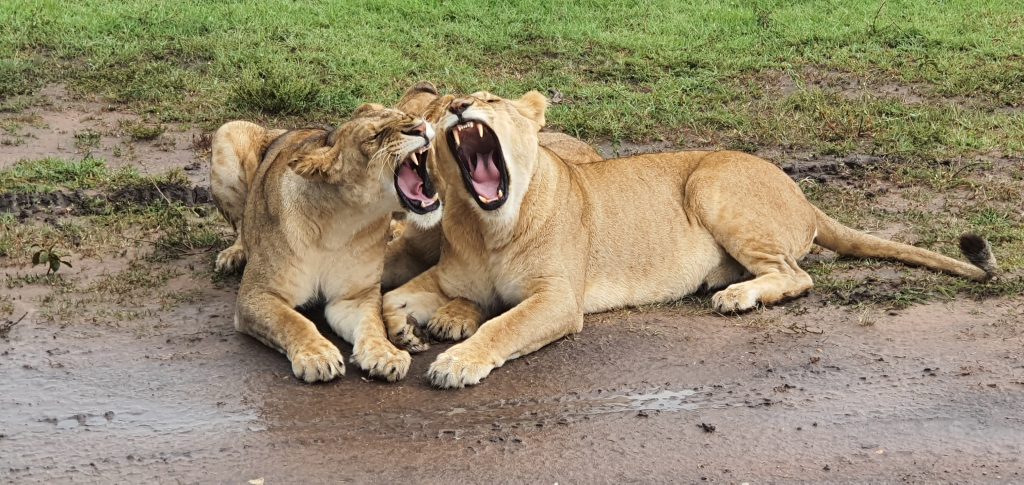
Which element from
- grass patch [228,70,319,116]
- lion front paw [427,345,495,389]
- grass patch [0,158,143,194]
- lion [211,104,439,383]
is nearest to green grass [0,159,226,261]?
grass patch [0,158,143,194]

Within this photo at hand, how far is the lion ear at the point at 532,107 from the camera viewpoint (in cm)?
520

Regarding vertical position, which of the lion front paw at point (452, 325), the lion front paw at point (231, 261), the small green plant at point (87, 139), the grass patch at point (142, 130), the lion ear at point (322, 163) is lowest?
the small green plant at point (87, 139)

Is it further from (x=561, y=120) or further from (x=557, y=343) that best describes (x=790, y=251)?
(x=561, y=120)

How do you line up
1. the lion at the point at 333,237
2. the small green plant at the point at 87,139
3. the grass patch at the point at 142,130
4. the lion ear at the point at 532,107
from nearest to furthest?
the lion at the point at 333,237, the lion ear at the point at 532,107, the small green plant at the point at 87,139, the grass patch at the point at 142,130

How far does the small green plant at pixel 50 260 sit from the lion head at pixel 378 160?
1288 mm

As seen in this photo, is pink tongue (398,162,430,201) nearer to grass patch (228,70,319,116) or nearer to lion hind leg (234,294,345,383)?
lion hind leg (234,294,345,383)

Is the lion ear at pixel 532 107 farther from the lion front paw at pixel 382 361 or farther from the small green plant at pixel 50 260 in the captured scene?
the small green plant at pixel 50 260

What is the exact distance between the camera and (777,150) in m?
7.74

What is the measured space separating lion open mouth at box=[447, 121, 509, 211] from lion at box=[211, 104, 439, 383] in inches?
7.9

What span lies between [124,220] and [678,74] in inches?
160

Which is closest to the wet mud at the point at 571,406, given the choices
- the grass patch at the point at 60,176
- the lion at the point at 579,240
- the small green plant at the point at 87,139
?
the lion at the point at 579,240

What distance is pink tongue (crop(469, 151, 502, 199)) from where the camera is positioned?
16.5 ft

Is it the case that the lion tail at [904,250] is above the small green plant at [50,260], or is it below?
above

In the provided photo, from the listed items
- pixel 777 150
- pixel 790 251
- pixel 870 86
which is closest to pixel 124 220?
pixel 790 251
